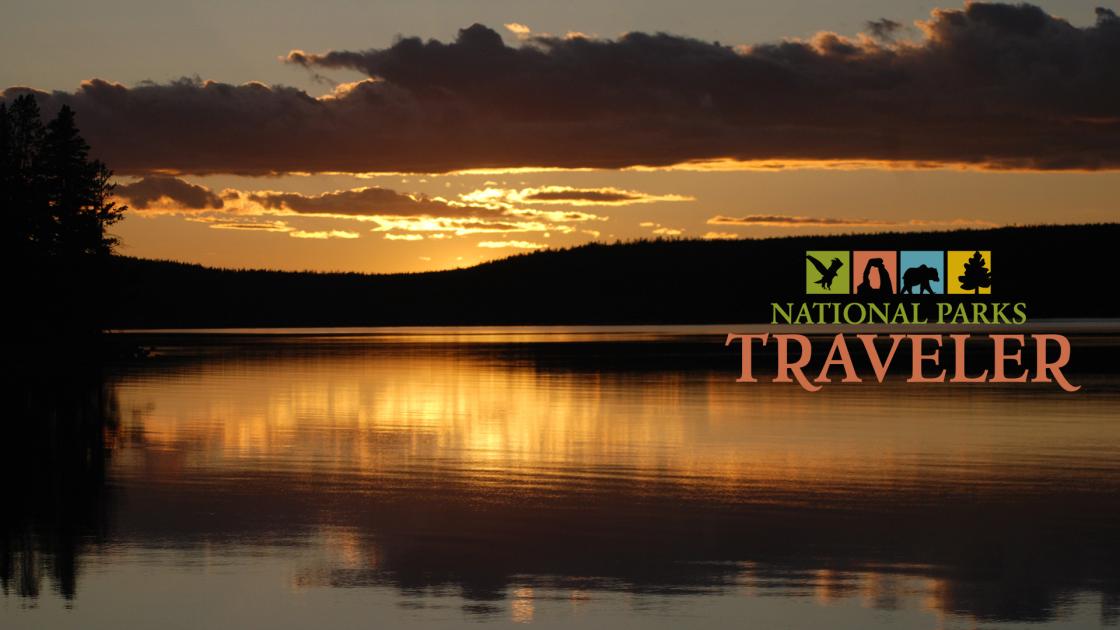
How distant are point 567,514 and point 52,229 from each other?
215 feet

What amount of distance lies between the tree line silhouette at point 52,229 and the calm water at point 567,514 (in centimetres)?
3557

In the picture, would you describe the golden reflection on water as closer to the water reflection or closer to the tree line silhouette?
the water reflection

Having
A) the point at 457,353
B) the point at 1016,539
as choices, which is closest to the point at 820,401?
the point at 1016,539

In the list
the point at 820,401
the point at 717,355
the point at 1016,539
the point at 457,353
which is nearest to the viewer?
the point at 1016,539

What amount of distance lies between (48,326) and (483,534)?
61154 mm

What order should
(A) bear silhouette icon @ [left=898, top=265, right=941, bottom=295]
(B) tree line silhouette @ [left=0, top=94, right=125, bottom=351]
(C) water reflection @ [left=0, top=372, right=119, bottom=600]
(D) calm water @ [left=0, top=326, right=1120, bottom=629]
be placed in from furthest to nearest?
(A) bear silhouette icon @ [left=898, top=265, right=941, bottom=295] → (B) tree line silhouette @ [left=0, top=94, right=125, bottom=351] → (C) water reflection @ [left=0, top=372, right=119, bottom=600] → (D) calm water @ [left=0, top=326, right=1120, bottom=629]

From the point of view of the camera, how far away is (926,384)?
4706cm

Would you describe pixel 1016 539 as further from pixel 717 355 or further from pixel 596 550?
pixel 717 355

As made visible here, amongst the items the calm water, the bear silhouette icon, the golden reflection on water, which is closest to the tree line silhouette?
the golden reflection on water

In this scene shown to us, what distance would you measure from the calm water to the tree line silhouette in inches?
1401

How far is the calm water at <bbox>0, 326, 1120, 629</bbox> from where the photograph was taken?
13680 millimetres

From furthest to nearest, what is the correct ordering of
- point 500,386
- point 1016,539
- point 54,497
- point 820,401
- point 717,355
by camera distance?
point 717,355
point 500,386
point 820,401
point 54,497
point 1016,539

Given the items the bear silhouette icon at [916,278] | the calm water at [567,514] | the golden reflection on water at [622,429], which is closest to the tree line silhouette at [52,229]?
the golden reflection on water at [622,429]

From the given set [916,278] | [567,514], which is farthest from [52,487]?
→ [916,278]
